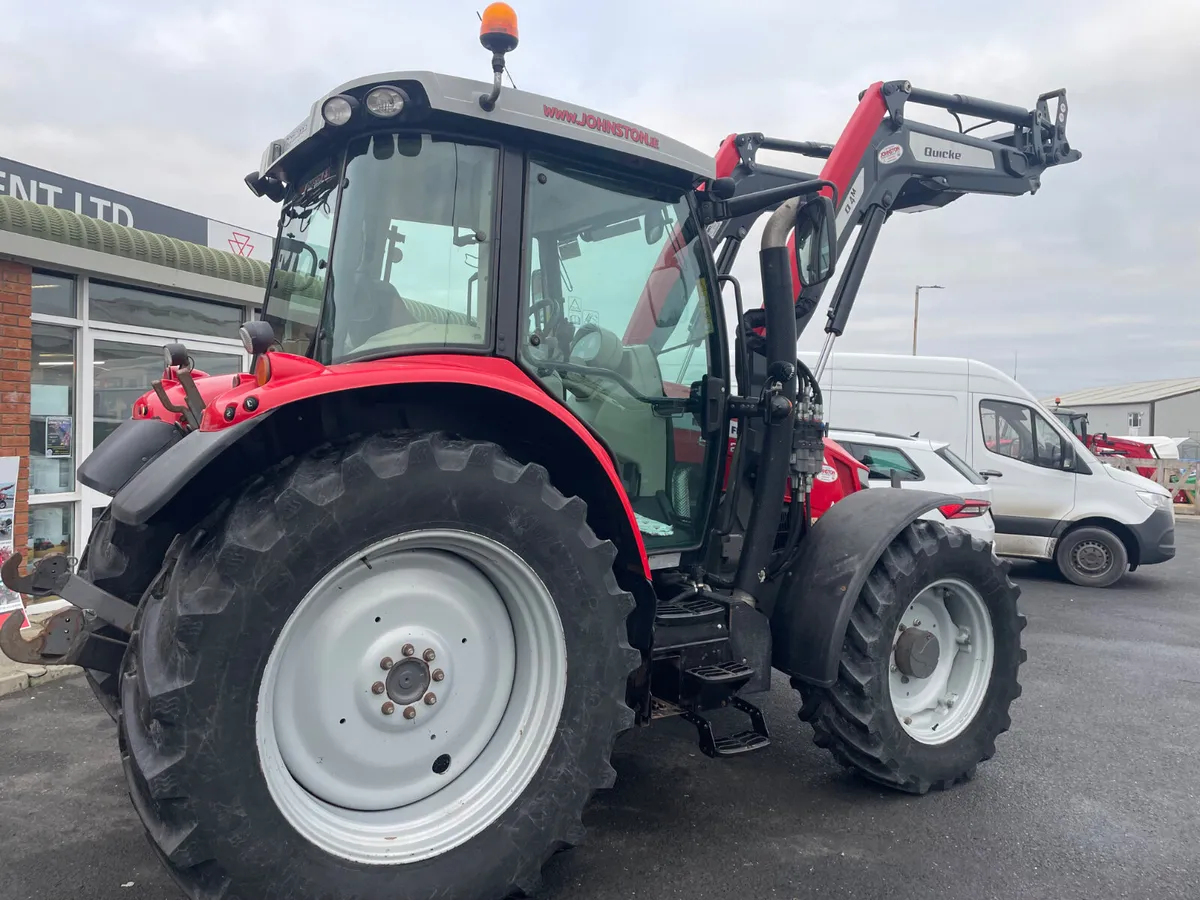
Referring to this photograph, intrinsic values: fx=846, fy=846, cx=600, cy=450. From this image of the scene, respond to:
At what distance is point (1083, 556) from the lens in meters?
9.65

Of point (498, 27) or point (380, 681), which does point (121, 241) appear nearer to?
point (498, 27)

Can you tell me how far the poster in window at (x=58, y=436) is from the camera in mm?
6359

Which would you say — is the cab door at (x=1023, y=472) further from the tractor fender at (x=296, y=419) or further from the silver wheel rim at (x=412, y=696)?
the silver wheel rim at (x=412, y=696)

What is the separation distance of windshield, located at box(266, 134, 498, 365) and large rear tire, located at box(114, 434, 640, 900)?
0.43 metres

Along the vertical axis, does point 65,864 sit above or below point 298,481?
below

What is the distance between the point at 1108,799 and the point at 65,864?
4.02 m

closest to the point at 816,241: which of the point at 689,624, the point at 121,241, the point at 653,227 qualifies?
the point at 653,227

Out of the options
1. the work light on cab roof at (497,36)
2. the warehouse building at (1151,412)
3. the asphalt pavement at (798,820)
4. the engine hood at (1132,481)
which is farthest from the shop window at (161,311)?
the warehouse building at (1151,412)

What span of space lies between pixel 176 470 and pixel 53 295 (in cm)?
529

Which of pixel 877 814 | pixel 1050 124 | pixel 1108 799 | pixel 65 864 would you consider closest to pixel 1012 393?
pixel 1050 124

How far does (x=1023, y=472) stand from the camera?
9.77 metres

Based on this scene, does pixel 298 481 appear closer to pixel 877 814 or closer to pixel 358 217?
pixel 358 217

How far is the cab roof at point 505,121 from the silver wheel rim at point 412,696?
1.32m

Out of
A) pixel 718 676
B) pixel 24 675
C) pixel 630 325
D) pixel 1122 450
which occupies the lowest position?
pixel 24 675
